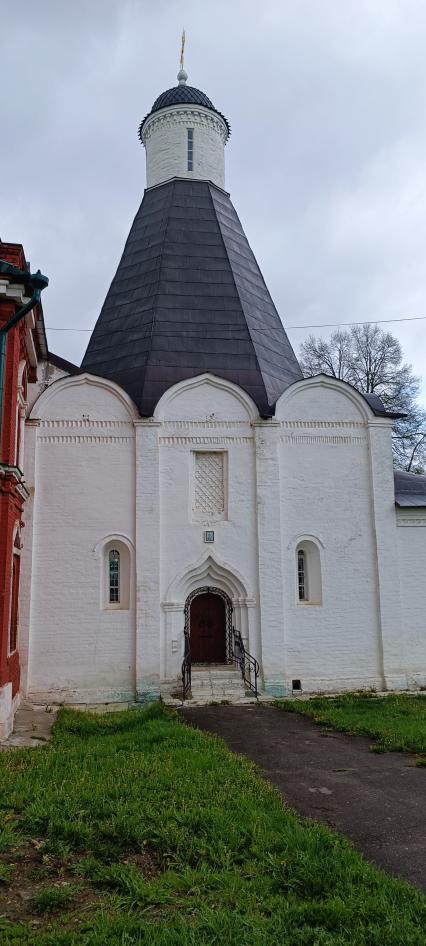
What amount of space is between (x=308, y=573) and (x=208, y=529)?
6.61ft

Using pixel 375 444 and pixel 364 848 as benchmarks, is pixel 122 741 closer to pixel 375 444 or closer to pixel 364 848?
pixel 364 848

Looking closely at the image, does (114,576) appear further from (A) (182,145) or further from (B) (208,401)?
(A) (182,145)

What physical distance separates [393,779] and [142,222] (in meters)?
12.7

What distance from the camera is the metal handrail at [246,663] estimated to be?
36.6 ft

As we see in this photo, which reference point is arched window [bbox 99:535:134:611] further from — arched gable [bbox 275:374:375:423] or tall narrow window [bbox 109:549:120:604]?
arched gable [bbox 275:374:375:423]

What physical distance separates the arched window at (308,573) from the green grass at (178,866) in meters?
5.81

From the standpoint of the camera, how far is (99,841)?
461 cm

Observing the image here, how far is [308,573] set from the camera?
12.2 meters

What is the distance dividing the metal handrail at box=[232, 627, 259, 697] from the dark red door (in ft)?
1.27

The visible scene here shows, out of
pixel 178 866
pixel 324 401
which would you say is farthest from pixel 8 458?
pixel 324 401

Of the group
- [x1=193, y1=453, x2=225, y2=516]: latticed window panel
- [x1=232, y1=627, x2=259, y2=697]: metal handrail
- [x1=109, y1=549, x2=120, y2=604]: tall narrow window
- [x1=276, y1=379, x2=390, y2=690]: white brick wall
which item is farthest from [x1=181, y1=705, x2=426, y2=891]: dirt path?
[x1=193, y1=453, x2=225, y2=516]: latticed window panel

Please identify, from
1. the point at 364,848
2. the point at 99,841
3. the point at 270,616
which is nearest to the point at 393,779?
the point at 364,848

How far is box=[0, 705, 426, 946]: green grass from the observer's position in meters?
3.43

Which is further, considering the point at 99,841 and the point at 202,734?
the point at 202,734
